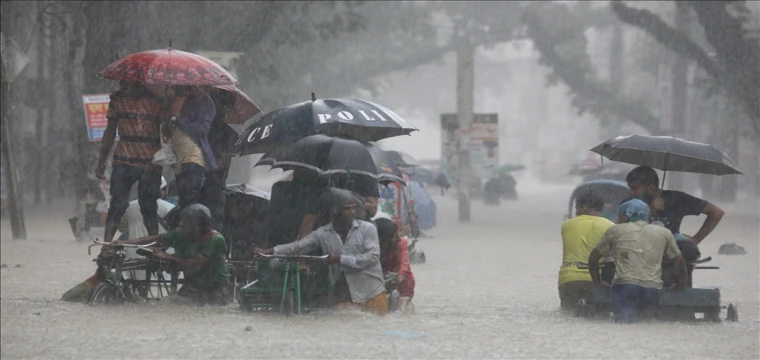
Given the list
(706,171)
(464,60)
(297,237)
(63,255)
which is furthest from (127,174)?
(464,60)

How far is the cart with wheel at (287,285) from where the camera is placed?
9617mm

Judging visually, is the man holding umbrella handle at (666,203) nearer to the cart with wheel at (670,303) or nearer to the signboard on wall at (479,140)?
the cart with wheel at (670,303)

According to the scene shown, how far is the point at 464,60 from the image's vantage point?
30.3m

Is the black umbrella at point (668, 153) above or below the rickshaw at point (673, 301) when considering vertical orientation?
above

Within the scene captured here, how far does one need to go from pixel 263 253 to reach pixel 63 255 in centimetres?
811

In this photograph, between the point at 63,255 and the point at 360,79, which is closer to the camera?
the point at 63,255

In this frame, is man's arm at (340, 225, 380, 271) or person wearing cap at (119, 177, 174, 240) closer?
man's arm at (340, 225, 380, 271)

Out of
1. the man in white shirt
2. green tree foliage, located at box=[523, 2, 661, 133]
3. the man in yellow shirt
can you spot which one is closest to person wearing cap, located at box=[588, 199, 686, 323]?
the man in yellow shirt

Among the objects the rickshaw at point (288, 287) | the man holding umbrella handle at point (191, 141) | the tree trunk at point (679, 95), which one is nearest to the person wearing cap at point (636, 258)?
the rickshaw at point (288, 287)

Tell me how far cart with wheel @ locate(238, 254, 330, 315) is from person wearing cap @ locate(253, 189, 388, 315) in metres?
0.09

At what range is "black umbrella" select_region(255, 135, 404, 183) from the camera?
10539 millimetres

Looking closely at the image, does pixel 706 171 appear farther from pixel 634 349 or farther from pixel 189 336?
pixel 189 336

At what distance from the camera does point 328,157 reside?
34.7 feet

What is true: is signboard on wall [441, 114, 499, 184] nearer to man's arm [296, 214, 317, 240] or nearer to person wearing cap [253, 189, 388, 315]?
man's arm [296, 214, 317, 240]
